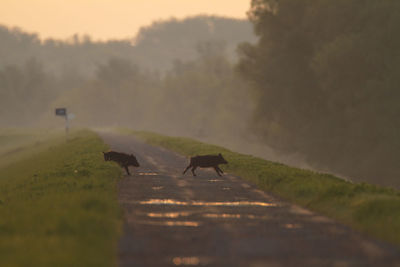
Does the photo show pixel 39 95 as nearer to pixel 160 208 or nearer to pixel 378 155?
pixel 378 155

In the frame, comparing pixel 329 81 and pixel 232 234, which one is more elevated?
pixel 329 81

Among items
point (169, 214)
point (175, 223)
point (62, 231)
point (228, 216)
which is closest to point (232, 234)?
point (175, 223)

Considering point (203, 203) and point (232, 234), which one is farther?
point (203, 203)

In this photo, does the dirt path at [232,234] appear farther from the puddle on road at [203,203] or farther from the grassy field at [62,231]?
the grassy field at [62,231]

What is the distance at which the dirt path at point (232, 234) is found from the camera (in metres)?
7.48

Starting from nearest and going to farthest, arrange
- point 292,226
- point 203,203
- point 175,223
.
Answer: point 292,226, point 175,223, point 203,203

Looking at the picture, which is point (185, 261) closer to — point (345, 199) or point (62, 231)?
point (62, 231)

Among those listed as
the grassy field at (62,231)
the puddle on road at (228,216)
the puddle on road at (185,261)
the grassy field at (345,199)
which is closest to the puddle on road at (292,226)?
the puddle on road at (228,216)

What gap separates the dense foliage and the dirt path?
24384 mm

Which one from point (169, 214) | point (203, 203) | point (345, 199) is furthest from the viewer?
point (203, 203)

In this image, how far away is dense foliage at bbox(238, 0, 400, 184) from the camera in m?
36.2

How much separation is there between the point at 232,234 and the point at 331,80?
3153cm

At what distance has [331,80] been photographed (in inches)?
1528

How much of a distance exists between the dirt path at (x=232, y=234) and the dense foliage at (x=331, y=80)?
24384 mm
